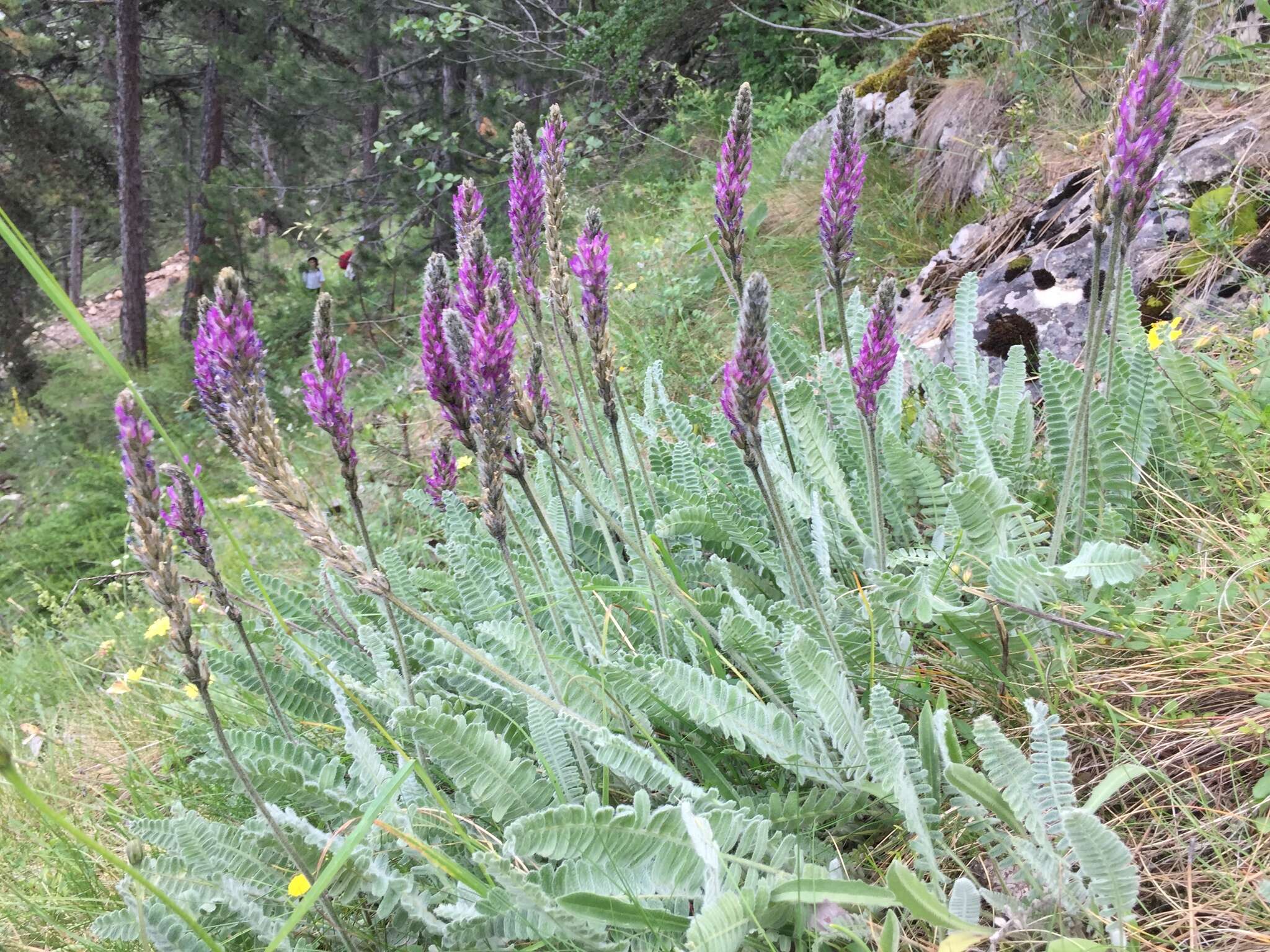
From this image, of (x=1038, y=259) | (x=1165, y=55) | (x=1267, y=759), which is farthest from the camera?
(x=1038, y=259)

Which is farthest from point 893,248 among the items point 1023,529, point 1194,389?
point 1023,529

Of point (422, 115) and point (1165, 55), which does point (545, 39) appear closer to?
point (422, 115)

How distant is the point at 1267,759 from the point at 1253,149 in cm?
258

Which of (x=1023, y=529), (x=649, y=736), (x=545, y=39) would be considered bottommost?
(x=649, y=736)

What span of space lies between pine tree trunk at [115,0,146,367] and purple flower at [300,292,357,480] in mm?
13431

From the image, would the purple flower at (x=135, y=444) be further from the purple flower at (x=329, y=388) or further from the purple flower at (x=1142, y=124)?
the purple flower at (x=1142, y=124)

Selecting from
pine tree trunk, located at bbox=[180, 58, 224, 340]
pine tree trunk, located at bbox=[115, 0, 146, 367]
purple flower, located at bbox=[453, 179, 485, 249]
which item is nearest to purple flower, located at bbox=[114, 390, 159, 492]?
purple flower, located at bbox=[453, 179, 485, 249]

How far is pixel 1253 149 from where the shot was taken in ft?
9.44

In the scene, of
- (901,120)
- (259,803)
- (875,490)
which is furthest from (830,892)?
(901,120)

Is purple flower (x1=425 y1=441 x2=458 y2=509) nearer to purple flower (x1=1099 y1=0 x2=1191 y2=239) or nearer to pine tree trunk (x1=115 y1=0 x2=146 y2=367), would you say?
purple flower (x1=1099 y1=0 x2=1191 y2=239)

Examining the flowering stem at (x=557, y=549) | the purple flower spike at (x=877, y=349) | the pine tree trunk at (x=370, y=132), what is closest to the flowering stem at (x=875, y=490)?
the purple flower spike at (x=877, y=349)

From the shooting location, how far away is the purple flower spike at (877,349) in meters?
1.40

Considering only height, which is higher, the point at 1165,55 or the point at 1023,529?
the point at 1165,55

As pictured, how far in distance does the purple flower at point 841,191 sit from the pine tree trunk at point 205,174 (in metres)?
13.2
